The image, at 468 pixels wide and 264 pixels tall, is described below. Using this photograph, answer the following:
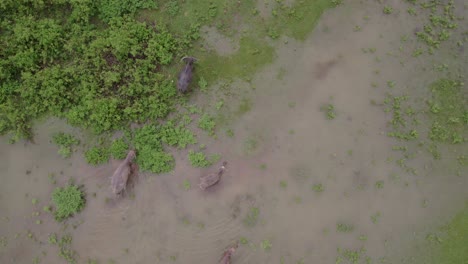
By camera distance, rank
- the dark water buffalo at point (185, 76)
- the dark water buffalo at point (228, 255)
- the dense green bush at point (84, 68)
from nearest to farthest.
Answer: the dark water buffalo at point (228, 255)
the dark water buffalo at point (185, 76)
the dense green bush at point (84, 68)

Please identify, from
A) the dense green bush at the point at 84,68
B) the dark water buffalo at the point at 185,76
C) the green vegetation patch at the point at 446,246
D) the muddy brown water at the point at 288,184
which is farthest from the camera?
the dense green bush at the point at 84,68

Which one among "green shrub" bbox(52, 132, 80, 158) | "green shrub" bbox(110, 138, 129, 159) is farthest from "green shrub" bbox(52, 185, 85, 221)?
"green shrub" bbox(110, 138, 129, 159)

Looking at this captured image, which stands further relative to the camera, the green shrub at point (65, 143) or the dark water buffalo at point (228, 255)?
the green shrub at point (65, 143)

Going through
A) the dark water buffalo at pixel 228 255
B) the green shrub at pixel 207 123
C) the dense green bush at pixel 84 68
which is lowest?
the dark water buffalo at pixel 228 255

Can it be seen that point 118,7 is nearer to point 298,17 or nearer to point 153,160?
point 153,160

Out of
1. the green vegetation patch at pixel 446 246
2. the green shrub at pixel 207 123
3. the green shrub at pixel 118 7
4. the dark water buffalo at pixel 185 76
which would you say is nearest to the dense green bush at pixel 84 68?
the green shrub at pixel 118 7

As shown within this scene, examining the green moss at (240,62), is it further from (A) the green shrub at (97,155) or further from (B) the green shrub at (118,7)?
(A) the green shrub at (97,155)

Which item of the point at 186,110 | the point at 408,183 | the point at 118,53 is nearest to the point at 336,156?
the point at 408,183
